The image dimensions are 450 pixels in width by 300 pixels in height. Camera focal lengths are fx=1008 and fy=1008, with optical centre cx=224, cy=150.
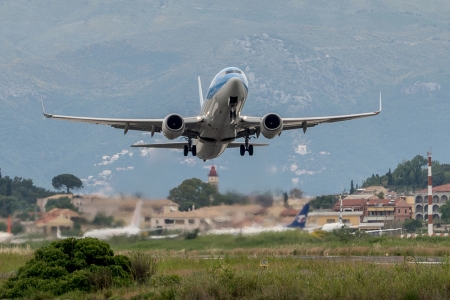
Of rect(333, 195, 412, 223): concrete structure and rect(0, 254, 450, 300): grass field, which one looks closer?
rect(0, 254, 450, 300): grass field

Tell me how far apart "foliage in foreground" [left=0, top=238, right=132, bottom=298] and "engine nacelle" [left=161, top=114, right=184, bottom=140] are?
1269 centimetres

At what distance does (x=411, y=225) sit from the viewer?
112 m

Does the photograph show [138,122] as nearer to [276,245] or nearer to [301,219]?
[276,245]

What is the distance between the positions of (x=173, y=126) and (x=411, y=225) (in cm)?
6821

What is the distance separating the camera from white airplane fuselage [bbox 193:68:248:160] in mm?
46656

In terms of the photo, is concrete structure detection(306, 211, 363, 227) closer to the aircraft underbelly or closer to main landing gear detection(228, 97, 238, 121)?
the aircraft underbelly

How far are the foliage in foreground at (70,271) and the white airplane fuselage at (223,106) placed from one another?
1280cm

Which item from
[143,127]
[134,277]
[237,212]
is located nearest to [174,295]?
[134,277]

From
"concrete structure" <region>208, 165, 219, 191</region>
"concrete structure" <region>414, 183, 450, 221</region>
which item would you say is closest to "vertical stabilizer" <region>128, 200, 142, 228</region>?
"concrete structure" <region>208, 165, 219, 191</region>

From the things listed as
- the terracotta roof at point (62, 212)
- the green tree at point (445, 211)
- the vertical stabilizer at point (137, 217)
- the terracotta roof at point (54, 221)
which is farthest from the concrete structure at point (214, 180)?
the green tree at point (445, 211)

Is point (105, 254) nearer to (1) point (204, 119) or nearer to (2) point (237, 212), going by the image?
(1) point (204, 119)

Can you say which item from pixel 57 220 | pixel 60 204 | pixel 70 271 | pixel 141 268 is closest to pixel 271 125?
pixel 141 268

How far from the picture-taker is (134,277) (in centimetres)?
3591

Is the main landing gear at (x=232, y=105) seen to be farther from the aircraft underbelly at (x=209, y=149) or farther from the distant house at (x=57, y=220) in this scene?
the distant house at (x=57, y=220)
